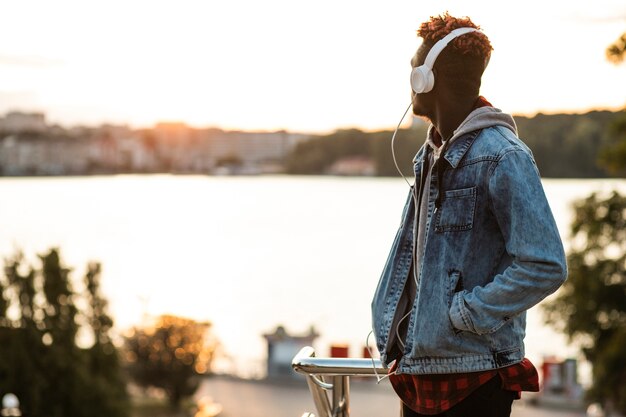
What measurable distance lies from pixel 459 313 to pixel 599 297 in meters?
17.9

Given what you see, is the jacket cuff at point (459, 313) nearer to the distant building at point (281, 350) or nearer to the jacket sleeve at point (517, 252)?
the jacket sleeve at point (517, 252)

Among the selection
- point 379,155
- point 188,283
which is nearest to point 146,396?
point 379,155

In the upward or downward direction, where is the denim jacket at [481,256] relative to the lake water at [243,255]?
upward

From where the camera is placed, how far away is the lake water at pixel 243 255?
148 feet

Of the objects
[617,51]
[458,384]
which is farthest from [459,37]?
[617,51]

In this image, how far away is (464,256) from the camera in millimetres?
2180

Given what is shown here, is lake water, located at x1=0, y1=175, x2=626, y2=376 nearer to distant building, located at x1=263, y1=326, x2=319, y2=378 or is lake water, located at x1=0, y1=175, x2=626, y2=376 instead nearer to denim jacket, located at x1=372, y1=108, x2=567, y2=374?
distant building, located at x1=263, y1=326, x2=319, y2=378

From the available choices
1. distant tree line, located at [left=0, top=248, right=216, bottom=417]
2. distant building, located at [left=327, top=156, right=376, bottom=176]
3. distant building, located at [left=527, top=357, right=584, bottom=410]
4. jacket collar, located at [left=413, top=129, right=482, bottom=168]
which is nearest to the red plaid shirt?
jacket collar, located at [left=413, top=129, right=482, bottom=168]

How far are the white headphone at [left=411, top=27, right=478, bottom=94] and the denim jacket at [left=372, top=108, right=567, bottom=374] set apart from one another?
129mm

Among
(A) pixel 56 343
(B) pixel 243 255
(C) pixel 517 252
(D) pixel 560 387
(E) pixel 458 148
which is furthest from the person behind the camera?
(B) pixel 243 255

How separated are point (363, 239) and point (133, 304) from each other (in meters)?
36.8

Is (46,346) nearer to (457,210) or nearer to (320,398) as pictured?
(320,398)

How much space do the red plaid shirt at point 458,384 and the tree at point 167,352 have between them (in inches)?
925

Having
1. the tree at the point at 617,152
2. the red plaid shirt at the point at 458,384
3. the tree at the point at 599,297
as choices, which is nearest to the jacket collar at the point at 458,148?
the red plaid shirt at the point at 458,384
